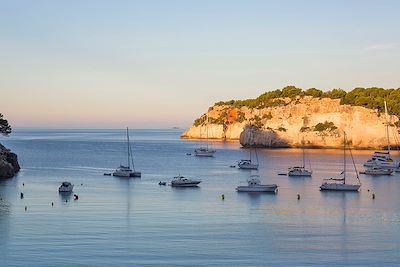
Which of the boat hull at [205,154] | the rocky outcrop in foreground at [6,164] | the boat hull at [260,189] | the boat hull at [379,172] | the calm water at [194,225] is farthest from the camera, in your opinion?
the boat hull at [205,154]

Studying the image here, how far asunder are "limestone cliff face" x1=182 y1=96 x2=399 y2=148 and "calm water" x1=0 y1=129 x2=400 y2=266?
228 feet

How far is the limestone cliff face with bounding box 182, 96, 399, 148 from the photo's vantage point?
14362 cm

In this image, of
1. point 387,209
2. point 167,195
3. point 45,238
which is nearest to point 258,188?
point 167,195

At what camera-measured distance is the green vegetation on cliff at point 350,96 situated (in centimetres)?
14612

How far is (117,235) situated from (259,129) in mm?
128332

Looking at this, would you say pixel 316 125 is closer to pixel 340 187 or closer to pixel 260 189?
pixel 340 187

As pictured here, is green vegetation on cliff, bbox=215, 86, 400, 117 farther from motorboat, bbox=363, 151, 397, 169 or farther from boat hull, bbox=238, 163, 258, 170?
boat hull, bbox=238, 163, 258, 170

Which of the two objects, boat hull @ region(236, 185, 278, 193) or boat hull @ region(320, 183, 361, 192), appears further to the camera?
boat hull @ region(320, 183, 361, 192)

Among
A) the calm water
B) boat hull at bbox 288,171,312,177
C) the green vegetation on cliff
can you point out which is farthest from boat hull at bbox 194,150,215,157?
the calm water

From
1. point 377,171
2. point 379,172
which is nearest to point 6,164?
point 377,171

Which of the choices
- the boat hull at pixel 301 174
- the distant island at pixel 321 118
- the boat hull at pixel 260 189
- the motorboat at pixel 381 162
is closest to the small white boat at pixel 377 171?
the motorboat at pixel 381 162

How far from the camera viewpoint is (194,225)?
141 ft

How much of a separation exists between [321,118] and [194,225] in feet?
377

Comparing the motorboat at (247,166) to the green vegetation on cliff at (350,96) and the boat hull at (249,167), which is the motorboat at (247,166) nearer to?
the boat hull at (249,167)
